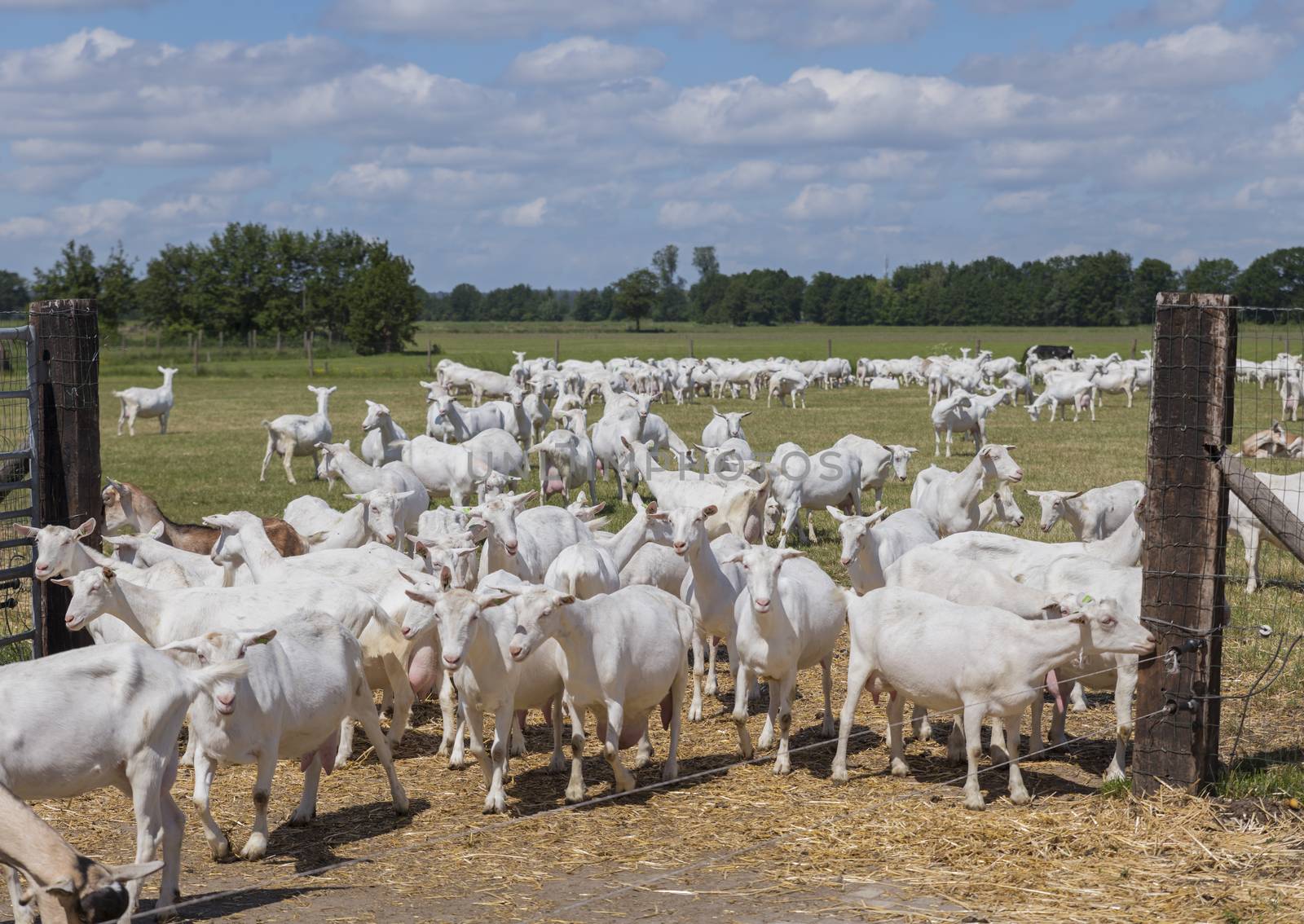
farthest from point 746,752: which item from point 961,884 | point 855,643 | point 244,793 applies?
point 244,793

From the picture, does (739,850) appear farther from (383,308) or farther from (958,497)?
(383,308)

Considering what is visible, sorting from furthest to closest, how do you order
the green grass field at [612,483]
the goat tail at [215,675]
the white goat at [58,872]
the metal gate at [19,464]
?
the green grass field at [612,483] < the metal gate at [19,464] < the goat tail at [215,675] < the white goat at [58,872]

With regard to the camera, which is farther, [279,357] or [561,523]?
[279,357]

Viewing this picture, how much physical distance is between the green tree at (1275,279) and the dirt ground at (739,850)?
5117 cm

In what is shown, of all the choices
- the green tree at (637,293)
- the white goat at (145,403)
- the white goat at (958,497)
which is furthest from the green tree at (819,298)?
the white goat at (958,497)

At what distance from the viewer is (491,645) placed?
294 inches

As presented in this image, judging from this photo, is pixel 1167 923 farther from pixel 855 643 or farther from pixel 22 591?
pixel 22 591

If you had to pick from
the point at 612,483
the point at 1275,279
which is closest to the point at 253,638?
the point at 612,483

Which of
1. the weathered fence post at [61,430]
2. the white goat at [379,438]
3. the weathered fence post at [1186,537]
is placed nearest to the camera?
the weathered fence post at [1186,537]

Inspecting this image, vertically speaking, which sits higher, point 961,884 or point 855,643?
point 855,643

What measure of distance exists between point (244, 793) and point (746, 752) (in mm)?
3030

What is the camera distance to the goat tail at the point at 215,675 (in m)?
6.07

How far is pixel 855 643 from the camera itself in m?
7.92

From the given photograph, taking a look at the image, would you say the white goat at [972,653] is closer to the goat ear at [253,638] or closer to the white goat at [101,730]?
the goat ear at [253,638]
